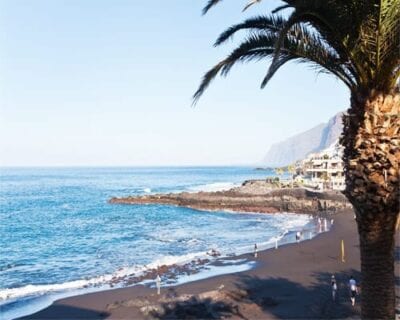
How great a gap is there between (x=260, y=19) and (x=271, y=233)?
105ft

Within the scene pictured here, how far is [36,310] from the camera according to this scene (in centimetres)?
1812

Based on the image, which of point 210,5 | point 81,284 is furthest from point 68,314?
point 210,5

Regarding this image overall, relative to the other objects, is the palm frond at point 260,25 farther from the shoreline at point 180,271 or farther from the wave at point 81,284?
the wave at point 81,284

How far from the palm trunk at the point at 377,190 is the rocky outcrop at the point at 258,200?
156 feet

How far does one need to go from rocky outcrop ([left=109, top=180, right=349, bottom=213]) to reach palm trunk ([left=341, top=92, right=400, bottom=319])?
4765cm

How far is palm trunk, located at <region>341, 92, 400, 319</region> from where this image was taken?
20.2ft

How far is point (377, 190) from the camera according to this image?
20.1ft

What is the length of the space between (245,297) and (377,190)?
12.4 metres

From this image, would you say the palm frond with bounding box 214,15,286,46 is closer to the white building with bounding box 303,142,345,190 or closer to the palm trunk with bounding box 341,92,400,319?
the palm trunk with bounding box 341,92,400,319

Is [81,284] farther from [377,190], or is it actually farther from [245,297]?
[377,190]

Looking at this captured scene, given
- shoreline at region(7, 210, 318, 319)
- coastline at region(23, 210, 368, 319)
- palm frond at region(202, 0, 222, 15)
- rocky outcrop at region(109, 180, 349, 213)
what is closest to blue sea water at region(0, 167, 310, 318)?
shoreline at region(7, 210, 318, 319)

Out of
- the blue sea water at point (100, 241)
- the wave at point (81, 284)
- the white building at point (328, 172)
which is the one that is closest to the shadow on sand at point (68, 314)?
the blue sea water at point (100, 241)

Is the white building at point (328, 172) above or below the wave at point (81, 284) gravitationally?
above

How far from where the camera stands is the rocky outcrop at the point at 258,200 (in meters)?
55.0
